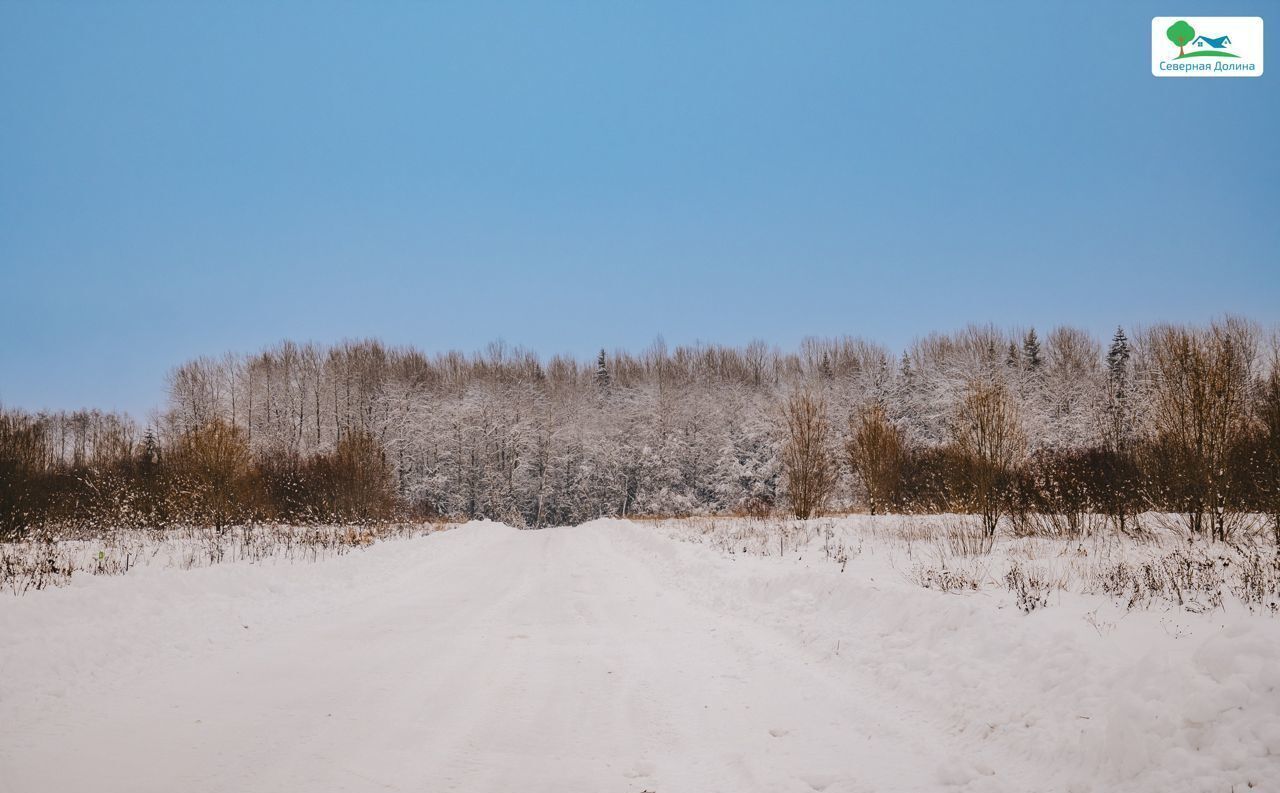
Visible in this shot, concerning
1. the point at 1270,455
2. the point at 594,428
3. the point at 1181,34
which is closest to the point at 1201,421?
the point at 1270,455

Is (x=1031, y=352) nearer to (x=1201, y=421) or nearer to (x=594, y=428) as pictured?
(x=594, y=428)

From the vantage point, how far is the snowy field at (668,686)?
14.0 ft

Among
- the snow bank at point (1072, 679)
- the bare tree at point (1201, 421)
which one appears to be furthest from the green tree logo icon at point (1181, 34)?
the snow bank at point (1072, 679)

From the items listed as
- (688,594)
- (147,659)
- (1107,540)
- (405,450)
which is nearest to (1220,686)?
(688,594)

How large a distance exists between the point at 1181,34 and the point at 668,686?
66.7 feet

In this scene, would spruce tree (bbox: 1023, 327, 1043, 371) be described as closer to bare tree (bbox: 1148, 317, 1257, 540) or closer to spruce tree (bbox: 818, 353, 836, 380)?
spruce tree (bbox: 818, 353, 836, 380)

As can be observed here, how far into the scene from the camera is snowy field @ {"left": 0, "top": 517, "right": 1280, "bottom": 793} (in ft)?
14.0

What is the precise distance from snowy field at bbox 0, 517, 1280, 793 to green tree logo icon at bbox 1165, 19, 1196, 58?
42.9 ft

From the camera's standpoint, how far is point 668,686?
20.8ft

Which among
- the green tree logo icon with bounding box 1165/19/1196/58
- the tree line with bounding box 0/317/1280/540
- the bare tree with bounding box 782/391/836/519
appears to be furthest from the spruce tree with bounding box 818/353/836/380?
the green tree logo icon with bounding box 1165/19/1196/58

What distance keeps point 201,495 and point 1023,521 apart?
28.5 metres

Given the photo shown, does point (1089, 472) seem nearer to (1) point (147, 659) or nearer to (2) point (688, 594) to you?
(2) point (688, 594)

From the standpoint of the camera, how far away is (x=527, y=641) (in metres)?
8.05

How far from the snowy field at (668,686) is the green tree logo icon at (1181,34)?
1307 centimetres
